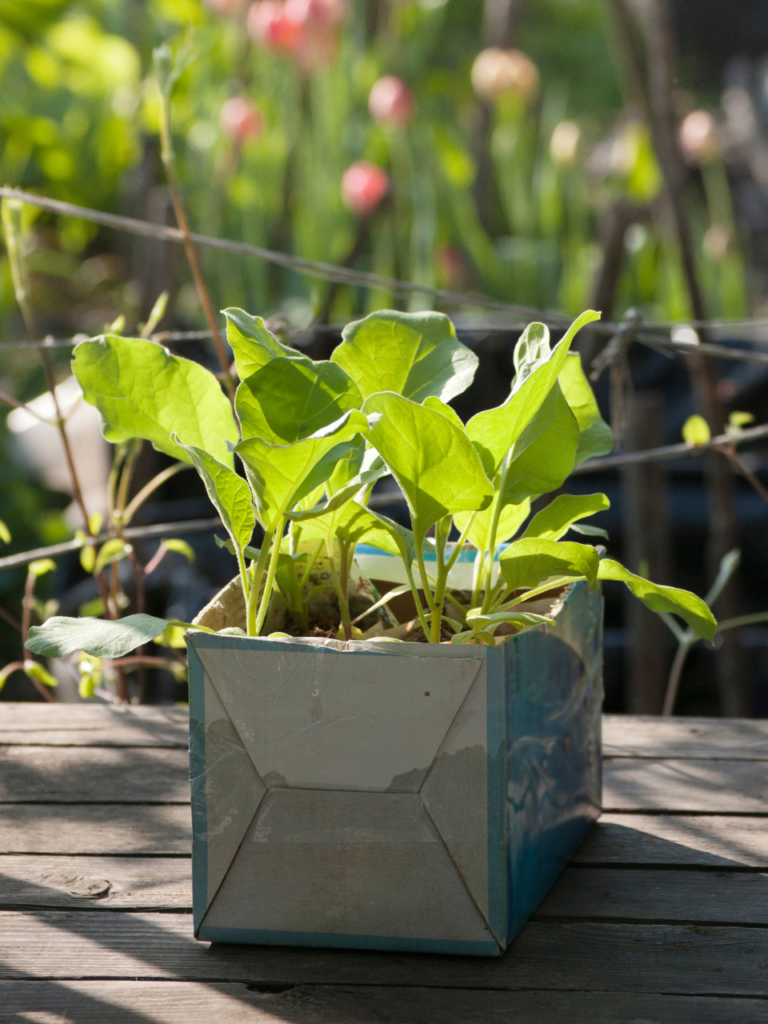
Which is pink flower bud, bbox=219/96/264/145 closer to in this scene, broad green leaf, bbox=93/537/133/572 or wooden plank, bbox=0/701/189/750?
broad green leaf, bbox=93/537/133/572

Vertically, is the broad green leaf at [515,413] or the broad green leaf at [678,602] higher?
the broad green leaf at [515,413]

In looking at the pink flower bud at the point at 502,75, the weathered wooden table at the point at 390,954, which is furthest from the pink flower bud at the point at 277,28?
the weathered wooden table at the point at 390,954

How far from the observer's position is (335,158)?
2.75 m

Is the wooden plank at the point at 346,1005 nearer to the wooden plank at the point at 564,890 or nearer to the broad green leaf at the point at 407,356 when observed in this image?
the wooden plank at the point at 564,890

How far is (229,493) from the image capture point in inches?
18.5

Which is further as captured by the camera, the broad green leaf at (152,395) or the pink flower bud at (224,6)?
the pink flower bud at (224,6)

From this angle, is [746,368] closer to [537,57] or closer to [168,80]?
[168,80]

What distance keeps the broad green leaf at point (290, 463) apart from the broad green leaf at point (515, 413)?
0.06 m

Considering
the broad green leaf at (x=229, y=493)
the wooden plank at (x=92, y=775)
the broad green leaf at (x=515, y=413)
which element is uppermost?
the broad green leaf at (x=515, y=413)

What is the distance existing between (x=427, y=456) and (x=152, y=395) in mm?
145

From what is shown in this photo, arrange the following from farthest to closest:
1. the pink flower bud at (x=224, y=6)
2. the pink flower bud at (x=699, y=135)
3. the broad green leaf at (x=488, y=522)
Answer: the pink flower bud at (x=224, y=6) < the pink flower bud at (x=699, y=135) < the broad green leaf at (x=488, y=522)

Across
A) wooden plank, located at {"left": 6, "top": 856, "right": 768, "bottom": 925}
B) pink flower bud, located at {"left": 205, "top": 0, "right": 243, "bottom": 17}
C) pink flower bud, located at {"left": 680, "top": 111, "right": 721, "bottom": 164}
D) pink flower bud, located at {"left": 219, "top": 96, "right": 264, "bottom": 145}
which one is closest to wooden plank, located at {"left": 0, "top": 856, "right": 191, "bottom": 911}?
wooden plank, located at {"left": 6, "top": 856, "right": 768, "bottom": 925}

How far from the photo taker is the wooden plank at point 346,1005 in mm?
435

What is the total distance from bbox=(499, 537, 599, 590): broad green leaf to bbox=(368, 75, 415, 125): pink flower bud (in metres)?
2.32
